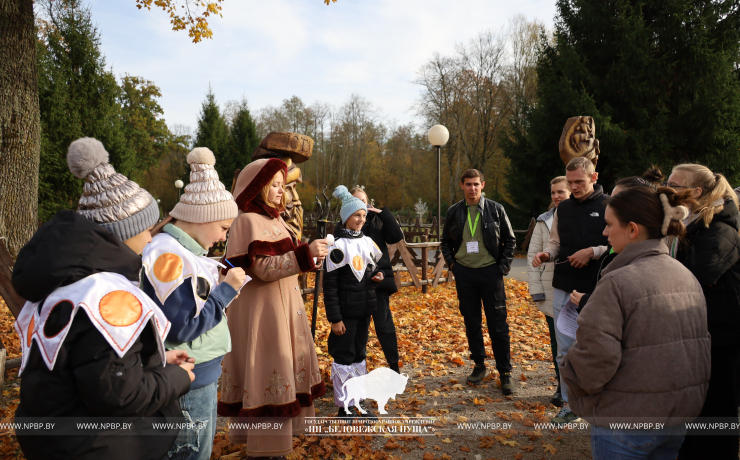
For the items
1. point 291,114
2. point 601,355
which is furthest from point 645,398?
point 291,114

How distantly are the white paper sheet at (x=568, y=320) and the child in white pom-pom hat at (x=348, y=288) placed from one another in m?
1.66

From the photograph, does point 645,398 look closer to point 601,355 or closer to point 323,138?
point 601,355

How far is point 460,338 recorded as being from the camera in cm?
681

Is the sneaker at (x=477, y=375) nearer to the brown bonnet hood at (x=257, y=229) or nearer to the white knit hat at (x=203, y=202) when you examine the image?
the brown bonnet hood at (x=257, y=229)

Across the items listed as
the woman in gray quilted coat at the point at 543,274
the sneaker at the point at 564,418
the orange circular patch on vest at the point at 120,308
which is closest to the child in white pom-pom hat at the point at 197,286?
the orange circular patch on vest at the point at 120,308

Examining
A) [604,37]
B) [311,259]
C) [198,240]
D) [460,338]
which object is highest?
[604,37]

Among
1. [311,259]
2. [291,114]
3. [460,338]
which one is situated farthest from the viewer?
[291,114]

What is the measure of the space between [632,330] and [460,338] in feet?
17.1

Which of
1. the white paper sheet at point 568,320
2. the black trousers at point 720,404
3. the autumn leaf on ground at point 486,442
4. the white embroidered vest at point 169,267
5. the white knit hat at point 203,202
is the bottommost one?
the autumn leaf on ground at point 486,442

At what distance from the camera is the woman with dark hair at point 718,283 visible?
248 centimetres

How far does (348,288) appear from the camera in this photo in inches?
148

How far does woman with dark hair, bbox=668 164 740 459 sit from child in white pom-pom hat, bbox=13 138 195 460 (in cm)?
289

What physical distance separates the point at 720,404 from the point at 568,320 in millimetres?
973

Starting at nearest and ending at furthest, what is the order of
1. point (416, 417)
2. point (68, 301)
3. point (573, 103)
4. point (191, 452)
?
point (68, 301) → point (191, 452) → point (416, 417) → point (573, 103)
